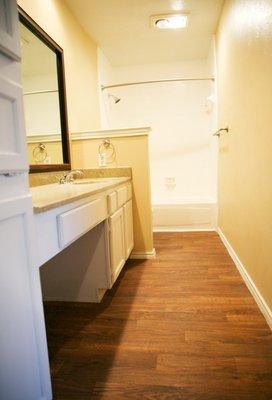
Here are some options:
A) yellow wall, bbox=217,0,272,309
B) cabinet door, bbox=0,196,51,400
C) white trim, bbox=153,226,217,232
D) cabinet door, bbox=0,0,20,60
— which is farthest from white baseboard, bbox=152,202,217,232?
cabinet door, bbox=0,0,20,60

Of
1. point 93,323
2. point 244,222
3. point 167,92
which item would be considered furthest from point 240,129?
point 167,92

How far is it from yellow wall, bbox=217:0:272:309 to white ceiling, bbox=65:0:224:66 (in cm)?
34

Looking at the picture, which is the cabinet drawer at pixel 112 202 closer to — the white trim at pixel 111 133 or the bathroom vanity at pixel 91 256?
the bathroom vanity at pixel 91 256

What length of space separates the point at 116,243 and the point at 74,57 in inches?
76.1

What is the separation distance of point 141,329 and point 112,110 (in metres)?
3.51

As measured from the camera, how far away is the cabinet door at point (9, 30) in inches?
30.2

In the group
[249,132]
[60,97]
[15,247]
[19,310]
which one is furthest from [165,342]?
[60,97]

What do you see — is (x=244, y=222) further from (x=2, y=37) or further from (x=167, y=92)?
(x=167, y=92)

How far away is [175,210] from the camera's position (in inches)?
141

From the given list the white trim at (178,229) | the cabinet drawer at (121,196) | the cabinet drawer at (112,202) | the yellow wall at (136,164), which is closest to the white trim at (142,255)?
the yellow wall at (136,164)

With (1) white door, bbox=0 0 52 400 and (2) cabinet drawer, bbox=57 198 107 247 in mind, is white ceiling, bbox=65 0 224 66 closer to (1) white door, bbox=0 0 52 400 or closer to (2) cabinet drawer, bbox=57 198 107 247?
(2) cabinet drawer, bbox=57 198 107 247

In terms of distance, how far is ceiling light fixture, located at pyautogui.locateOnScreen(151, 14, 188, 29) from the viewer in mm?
2779

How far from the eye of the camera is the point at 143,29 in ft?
10.0

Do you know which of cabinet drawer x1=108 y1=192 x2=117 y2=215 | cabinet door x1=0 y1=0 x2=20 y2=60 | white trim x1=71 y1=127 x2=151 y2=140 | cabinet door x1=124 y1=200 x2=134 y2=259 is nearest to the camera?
cabinet door x1=0 y1=0 x2=20 y2=60
